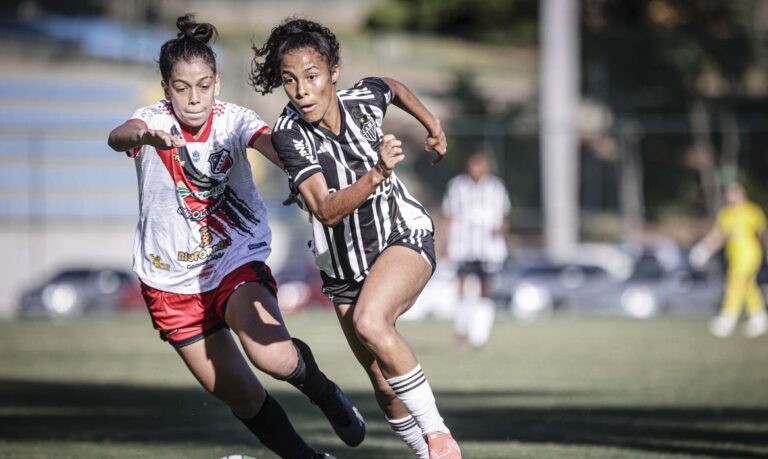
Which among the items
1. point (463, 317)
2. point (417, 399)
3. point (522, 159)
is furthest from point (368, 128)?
point (522, 159)

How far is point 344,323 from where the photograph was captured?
577 cm

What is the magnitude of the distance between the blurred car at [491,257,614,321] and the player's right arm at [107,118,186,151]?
23891 mm

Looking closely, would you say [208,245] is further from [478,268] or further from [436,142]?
A: [478,268]

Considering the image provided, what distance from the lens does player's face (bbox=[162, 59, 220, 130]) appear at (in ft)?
18.3

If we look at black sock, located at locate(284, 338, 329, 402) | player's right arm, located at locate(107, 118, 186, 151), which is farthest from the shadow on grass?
player's right arm, located at locate(107, 118, 186, 151)

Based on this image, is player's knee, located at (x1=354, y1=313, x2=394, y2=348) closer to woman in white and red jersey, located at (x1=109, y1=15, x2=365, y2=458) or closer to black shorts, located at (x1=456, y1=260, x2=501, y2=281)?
woman in white and red jersey, located at (x1=109, y1=15, x2=365, y2=458)

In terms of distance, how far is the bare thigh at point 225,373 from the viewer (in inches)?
227

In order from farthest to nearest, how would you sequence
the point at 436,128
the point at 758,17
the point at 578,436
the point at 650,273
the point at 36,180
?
the point at 758,17
the point at 36,180
the point at 650,273
the point at 578,436
the point at 436,128

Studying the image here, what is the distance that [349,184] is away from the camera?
18.2ft

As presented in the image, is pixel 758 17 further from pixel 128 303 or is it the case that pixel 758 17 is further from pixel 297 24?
pixel 297 24

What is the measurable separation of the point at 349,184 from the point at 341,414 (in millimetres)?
1204

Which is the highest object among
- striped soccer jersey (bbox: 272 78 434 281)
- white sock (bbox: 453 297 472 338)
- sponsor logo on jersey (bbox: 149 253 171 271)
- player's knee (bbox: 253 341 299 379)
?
striped soccer jersey (bbox: 272 78 434 281)

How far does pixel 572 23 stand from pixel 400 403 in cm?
3094

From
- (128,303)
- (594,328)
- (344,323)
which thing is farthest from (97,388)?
(128,303)
